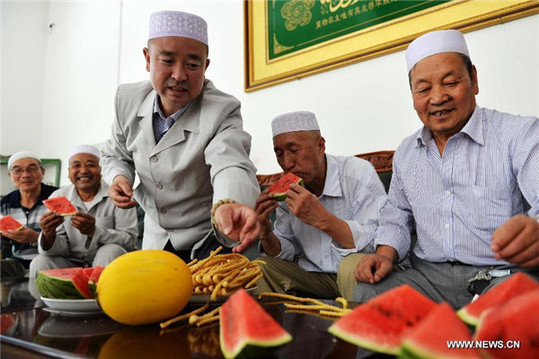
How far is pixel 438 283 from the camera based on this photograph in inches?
57.7

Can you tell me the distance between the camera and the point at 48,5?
5.96 m

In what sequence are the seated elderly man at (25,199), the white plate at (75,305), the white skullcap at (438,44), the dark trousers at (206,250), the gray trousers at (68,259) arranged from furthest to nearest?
the seated elderly man at (25,199) < the gray trousers at (68,259) < the dark trousers at (206,250) < the white skullcap at (438,44) < the white plate at (75,305)

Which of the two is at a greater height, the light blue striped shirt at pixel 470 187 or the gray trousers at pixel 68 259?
the light blue striped shirt at pixel 470 187

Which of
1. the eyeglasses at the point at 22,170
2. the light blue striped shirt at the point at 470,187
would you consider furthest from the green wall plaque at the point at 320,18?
the eyeglasses at the point at 22,170

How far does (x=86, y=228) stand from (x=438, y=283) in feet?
7.18

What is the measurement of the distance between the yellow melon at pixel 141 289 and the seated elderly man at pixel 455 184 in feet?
2.76

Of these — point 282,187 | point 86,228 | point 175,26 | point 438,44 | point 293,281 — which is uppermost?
point 175,26

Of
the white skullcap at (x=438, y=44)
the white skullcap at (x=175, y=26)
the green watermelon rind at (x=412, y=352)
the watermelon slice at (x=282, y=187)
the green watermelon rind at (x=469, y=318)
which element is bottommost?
the green watermelon rind at (x=469, y=318)

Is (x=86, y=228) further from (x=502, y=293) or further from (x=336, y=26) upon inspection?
(x=502, y=293)

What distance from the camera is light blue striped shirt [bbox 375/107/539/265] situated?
1.41 metres

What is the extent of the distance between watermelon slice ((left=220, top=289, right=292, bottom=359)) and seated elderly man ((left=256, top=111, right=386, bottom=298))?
1.10 meters

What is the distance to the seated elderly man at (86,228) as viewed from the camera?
268 cm

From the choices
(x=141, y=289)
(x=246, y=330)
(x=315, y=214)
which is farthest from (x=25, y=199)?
(x=246, y=330)

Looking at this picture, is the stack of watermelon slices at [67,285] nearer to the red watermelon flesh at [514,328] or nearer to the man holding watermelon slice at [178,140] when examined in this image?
the man holding watermelon slice at [178,140]
